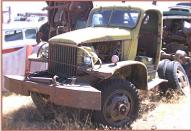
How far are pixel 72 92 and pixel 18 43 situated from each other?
798 centimetres

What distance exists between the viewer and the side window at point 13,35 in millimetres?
14047

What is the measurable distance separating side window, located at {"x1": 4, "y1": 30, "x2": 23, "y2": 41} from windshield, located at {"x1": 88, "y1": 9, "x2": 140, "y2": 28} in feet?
19.6

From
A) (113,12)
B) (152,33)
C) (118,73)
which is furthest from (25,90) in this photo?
(152,33)

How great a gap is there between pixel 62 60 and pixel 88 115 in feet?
3.73

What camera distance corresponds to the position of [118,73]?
25.3 feet

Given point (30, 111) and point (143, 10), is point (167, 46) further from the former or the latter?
point (30, 111)

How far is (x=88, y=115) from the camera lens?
707 cm

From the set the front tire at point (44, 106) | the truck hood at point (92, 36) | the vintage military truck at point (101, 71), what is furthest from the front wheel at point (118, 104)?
the front tire at point (44, 106)

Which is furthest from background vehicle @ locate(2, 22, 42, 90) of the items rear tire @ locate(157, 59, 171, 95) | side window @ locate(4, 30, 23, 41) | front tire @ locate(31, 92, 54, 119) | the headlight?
rear tire @ locate(157, 59, 171, 95)

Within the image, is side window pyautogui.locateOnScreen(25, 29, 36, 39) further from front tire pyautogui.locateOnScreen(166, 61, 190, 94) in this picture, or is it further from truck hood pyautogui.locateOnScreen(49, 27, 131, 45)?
truck hood pyautogui.locateOnScreen(49, 27, 131, 45)

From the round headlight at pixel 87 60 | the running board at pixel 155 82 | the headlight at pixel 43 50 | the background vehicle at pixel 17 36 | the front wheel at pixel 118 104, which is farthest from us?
the background vehicle at pixel 17 36

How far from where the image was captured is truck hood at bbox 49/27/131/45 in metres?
7.27

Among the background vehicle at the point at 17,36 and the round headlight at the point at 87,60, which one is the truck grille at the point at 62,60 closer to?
the round headlight at the point at 87,60

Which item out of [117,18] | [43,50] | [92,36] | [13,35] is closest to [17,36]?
[13,35]
